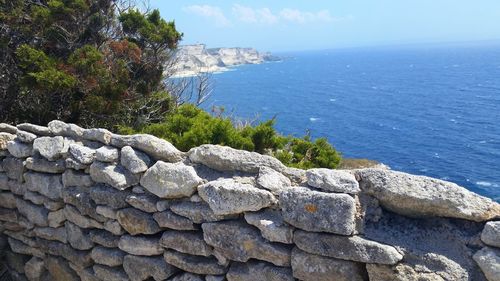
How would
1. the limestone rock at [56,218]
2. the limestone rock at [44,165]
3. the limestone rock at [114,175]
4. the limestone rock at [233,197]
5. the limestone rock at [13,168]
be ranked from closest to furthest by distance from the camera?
the limestone rock at [233,197] < the limestone rock at [114,175] < the limestone rock at [44,165] < the limestone rock at [56,218] < the limestone rock at [13,168]

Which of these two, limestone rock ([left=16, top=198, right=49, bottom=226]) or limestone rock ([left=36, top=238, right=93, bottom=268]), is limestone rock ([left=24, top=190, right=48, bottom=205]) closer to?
limestone rock ([left=16, top=198, right=49, bottom=226])

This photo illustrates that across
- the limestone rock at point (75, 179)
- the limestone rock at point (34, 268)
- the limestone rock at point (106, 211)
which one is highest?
the limestone rock at point (75, 179)

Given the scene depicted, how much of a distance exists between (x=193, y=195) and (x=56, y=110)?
498 centimetres

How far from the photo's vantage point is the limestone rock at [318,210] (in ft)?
10.7

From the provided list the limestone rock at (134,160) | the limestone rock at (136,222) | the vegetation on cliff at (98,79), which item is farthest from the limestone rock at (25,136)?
the vegetation on cliff at (98,79)

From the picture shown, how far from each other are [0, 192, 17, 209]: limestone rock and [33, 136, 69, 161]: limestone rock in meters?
0.96

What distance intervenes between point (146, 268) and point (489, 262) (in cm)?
294

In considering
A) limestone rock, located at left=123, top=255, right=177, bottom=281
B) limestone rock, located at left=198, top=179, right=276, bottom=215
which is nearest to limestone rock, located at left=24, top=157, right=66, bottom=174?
limestone rock, located at left=123, top=255, right=177, bottom=281

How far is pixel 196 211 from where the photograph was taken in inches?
152

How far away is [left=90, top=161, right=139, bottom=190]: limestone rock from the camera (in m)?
4.24

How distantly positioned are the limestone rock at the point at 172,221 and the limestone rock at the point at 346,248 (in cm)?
102

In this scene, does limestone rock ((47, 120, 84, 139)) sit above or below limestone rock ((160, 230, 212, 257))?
above

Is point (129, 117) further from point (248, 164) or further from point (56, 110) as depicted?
point (248, 164)

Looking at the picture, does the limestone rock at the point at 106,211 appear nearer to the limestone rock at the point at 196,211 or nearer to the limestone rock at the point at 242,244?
the limestone rock at the point at 196,211
